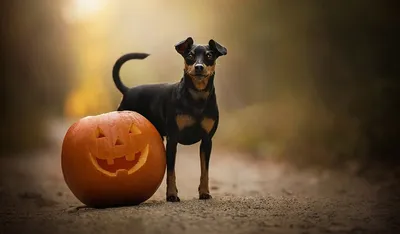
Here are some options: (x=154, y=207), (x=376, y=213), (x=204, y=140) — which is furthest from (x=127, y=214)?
(x=376, y=213)

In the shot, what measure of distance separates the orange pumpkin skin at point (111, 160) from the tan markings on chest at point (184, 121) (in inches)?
7.7

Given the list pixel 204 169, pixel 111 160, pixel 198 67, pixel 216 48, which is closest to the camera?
pixel 111 160

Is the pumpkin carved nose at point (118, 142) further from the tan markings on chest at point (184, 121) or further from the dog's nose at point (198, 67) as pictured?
the dog's nose at point (198, 67)

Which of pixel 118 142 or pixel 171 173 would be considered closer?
pixel 118 142

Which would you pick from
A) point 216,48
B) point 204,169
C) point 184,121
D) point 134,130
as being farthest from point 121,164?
point 216,48

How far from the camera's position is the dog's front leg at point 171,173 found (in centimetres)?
357

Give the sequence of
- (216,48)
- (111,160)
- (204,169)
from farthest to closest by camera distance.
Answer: (204,169) → (216,48) → (111,160)

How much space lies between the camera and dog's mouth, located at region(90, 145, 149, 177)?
332 centimetres

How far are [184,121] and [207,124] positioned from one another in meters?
0.14

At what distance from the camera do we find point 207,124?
3.64 m

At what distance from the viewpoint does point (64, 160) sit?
3438 millimetres

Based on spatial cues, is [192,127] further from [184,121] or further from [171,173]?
[171,173]

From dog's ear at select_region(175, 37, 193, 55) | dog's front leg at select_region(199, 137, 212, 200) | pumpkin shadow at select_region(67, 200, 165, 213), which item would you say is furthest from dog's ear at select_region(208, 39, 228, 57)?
pumpkin shadow at select_region(67, 200, 165, 213)

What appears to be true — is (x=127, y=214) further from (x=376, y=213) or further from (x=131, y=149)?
(x=376, y=213)
